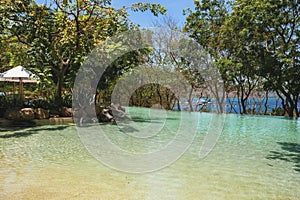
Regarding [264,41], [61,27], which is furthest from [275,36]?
[61,27]

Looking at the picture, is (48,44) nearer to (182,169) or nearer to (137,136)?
(137,136)

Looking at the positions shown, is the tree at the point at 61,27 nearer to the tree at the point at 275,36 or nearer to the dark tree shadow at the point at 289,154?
the tree at the point at 275,36

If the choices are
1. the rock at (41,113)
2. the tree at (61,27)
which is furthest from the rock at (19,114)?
the tree at (61,27)

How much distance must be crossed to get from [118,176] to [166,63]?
15.4m

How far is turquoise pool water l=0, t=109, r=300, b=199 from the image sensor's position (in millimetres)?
3512

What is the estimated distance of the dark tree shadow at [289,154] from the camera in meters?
5.49

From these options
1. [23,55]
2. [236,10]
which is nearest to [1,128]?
[23,55]

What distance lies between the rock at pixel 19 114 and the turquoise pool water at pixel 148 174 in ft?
9.93

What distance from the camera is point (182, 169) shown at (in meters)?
4.70

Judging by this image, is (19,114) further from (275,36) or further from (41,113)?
(275,36)

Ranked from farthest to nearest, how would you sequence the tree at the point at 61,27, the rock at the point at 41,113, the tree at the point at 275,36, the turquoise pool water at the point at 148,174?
the tree at the point at 275,36, the rock at the point at 41,113, the tree at the point at 61,27, the turquoise pool water at the point at 148,174

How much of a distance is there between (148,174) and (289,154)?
12.0 feet

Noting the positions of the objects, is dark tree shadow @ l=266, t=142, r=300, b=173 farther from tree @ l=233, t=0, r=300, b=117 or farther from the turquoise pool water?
tree @ l=233, t=0, r=300, b=117

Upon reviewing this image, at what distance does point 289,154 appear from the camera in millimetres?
6137
